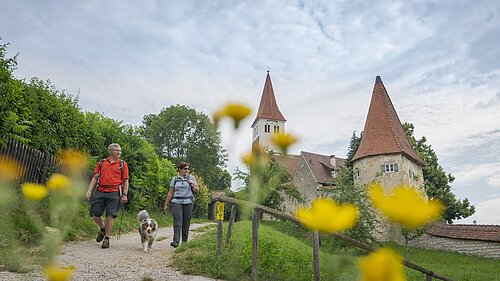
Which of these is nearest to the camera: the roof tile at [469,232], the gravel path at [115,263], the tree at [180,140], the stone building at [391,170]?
the gravel path at [115,263]

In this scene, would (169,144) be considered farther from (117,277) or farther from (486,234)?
(117,277)

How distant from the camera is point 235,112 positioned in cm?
112

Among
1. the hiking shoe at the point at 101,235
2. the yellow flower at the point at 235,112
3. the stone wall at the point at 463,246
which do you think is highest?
the yellow flower at the point at 235,112

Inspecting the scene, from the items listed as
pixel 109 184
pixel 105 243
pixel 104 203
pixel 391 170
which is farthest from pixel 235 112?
pixel 391 170

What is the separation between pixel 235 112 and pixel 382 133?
29.8 metres

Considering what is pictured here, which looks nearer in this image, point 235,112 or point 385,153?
point 235,112

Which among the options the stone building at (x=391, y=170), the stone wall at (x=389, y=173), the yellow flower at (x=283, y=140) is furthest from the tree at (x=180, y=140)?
the yellow flower at (x=283, y=140)

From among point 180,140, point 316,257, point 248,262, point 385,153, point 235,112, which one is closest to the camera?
point 235,112

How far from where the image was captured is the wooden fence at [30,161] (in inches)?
311

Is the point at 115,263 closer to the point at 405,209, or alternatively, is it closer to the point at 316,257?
the point at 316,257

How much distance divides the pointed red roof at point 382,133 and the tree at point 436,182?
5.93 ft

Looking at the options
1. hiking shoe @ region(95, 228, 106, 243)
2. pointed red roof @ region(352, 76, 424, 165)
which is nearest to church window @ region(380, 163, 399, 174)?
pointed red roof @ region(352, 76, 424, 165)

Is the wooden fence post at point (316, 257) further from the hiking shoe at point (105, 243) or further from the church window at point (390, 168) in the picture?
the church window at point (390, 168)

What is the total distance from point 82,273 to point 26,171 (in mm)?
5094
